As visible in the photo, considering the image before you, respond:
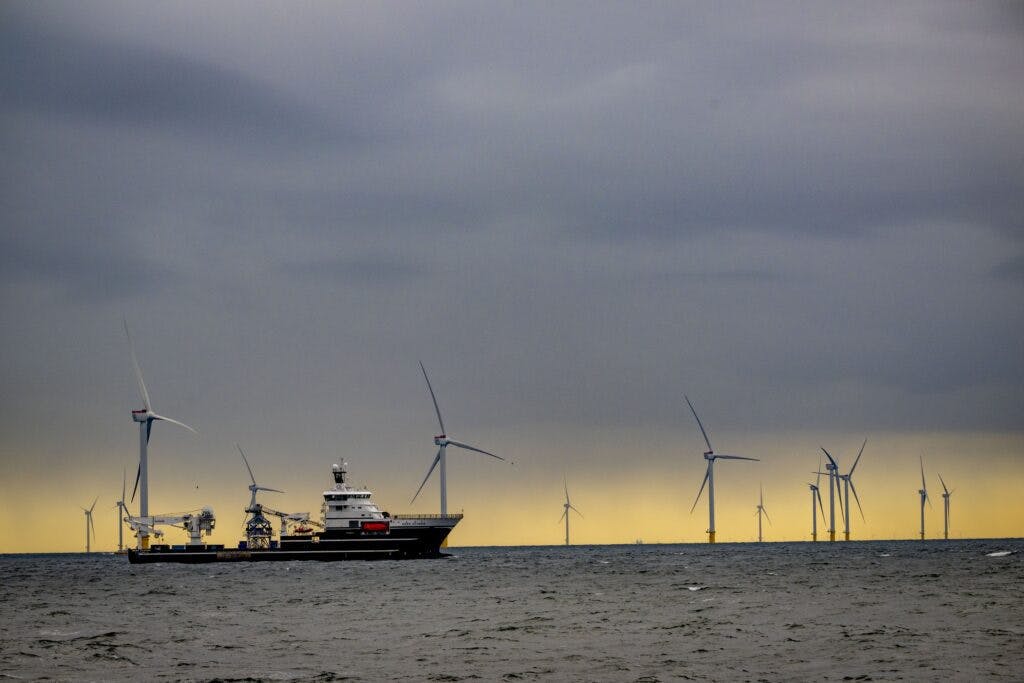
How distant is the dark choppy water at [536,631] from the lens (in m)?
52.1

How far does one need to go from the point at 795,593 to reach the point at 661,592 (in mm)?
11883

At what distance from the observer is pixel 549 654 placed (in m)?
58.3

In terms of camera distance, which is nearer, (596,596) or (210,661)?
(210,661)

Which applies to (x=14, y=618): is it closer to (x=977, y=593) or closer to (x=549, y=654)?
(x=549, y=654)

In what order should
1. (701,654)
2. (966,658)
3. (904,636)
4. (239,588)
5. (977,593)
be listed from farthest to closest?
(239,588), (977,593), (904,636), (701,654), (966,658)

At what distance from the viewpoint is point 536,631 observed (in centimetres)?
7031

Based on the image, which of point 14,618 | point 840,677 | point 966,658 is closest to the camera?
point 840,677

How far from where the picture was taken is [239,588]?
127562 millimetres

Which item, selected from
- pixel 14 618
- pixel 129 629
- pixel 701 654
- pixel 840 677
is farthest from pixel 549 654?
pixel 14 618

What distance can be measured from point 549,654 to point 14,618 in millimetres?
45922

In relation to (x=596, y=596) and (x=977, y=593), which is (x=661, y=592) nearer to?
(x=596, y=596)

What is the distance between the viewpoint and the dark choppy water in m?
52.1

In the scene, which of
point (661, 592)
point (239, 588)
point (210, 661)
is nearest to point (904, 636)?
point (210, 661)

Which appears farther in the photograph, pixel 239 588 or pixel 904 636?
pixel 239 588
